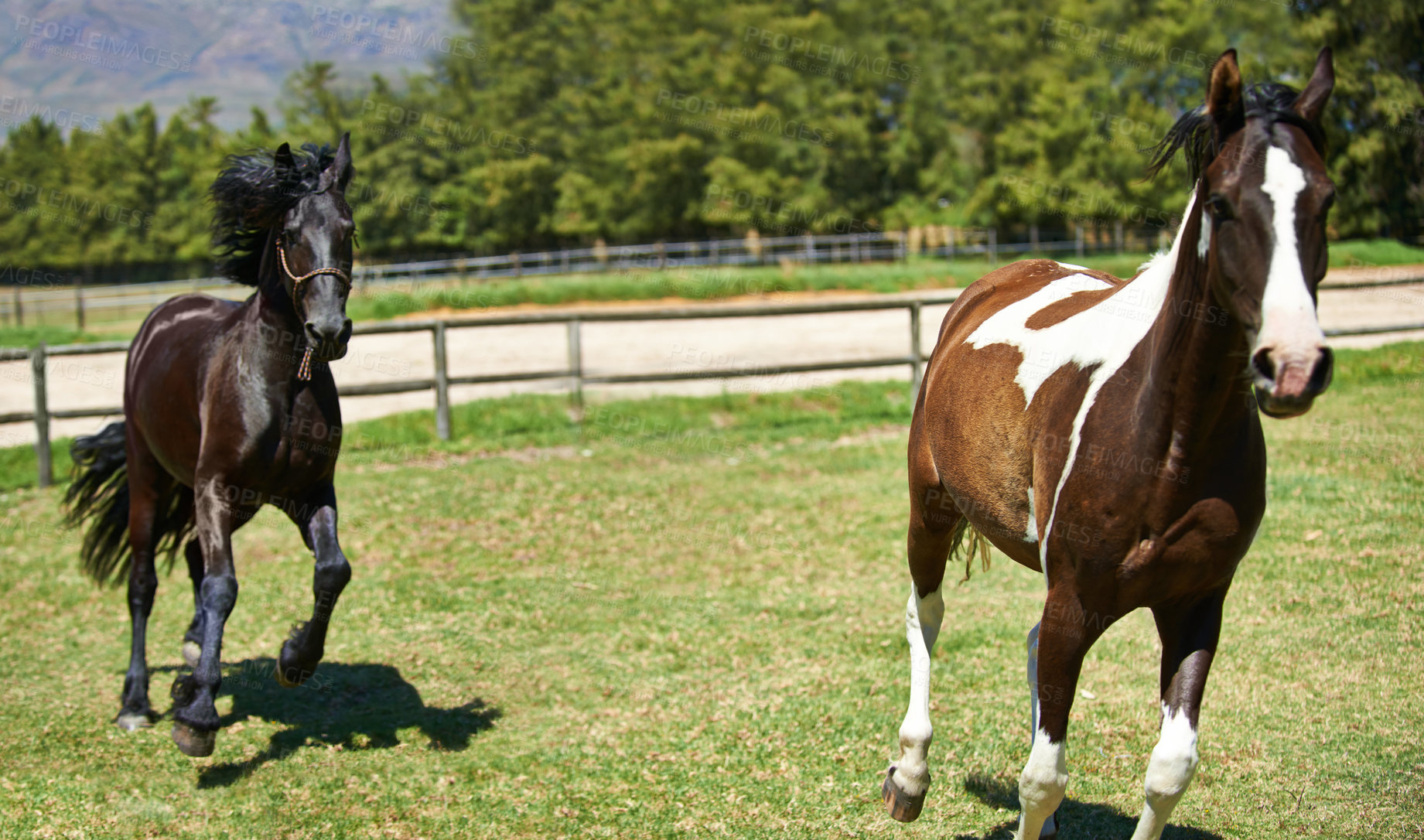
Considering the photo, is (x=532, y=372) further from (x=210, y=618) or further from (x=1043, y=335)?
(x=1043, y=335)

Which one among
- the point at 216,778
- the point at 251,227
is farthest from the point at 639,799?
the point at 251,227

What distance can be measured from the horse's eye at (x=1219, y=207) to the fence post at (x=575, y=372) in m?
9.87

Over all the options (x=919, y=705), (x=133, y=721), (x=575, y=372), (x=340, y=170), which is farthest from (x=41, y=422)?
(x=919, y=705)

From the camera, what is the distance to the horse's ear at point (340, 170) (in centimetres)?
455

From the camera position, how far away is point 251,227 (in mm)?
5066

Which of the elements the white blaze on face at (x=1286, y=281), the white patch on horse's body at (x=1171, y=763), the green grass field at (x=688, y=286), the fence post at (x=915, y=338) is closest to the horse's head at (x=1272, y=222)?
the white blaze on face at (x=1286, y=281)

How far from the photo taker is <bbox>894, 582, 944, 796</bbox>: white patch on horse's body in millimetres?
3621

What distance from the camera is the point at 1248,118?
7.59 ft

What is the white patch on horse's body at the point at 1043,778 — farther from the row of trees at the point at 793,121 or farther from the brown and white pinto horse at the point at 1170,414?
the row of trees at the point at 793,121

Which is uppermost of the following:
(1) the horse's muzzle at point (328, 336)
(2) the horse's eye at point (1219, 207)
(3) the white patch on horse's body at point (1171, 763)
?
(2) the horse's eye at point (1219, 207)

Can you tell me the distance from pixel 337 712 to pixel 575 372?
22.9 ft

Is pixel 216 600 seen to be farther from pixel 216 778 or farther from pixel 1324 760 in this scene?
pixel 1324 760

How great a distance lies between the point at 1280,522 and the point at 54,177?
6997cm

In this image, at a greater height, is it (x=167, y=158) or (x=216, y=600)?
(x=167, y=158)
